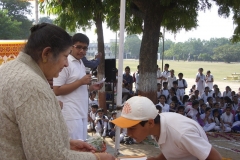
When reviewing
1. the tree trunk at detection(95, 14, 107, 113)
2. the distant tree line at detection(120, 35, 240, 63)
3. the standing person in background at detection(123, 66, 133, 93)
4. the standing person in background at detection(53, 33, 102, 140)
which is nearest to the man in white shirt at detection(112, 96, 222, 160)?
the standing person in background at detection(53, 33, 102, 140)

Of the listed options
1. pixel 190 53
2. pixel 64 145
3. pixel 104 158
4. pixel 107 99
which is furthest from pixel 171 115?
pixel 190 53

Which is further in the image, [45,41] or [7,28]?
[7,28]

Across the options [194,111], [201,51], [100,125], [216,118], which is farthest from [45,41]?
[201,51]

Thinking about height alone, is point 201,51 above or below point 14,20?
below

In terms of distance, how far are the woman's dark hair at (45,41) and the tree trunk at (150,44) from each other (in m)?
6.51

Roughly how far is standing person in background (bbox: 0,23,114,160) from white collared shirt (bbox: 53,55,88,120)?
5.38 ft

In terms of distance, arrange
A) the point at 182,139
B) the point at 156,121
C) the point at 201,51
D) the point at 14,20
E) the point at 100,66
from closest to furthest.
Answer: the point at 182,139, the point at 156,121, the point at 100,66, the point at 14,20, the point at 201,51

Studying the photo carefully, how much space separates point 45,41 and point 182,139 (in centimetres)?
111

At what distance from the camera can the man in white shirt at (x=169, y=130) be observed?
2.02 metres

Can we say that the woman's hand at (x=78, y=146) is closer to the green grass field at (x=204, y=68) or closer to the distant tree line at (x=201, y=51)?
the green grass field at (x=204, y=68)

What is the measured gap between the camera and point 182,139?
204cm

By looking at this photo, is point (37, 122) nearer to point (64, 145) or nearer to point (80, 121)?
point (64, 145)

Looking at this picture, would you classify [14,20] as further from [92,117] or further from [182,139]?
[182,139]

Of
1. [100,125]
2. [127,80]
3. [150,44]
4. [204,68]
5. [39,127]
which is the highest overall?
[150,44]
